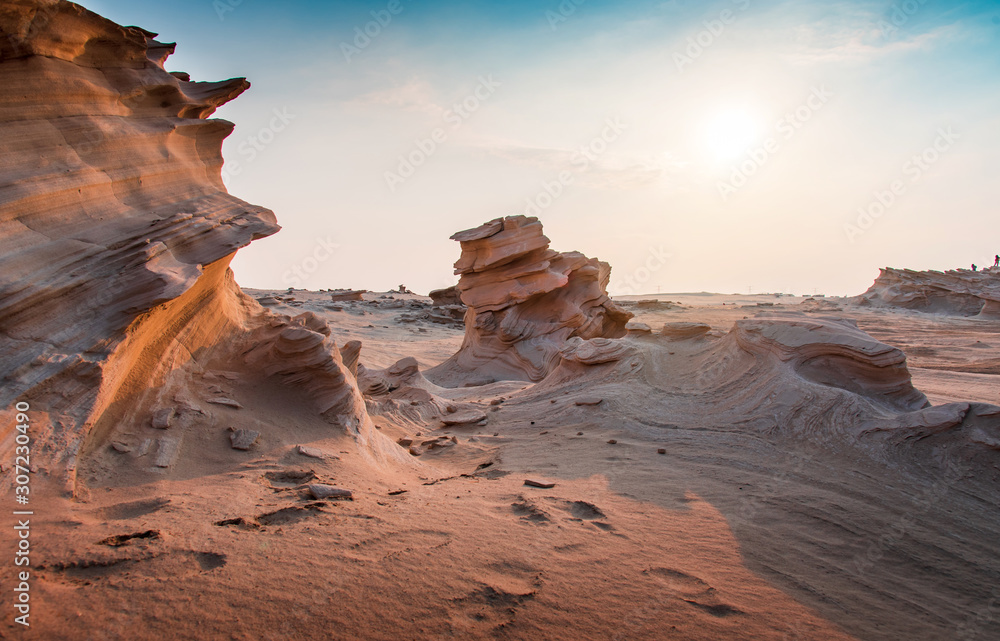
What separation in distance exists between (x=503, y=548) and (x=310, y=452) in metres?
2.02

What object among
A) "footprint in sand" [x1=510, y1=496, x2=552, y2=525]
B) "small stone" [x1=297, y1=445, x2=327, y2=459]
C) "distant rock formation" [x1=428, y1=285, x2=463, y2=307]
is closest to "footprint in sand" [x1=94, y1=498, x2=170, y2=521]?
"small stone" [x1=297, y1=445, x2=327, y2=459]

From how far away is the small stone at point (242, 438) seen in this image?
4.13 metres

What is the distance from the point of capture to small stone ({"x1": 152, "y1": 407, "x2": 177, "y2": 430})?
3938 millimetres

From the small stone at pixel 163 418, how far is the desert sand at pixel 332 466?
2 cm

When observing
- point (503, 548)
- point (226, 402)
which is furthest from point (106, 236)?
point (503, 548)

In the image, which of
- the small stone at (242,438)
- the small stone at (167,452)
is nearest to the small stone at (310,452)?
the small stone at (242,438)

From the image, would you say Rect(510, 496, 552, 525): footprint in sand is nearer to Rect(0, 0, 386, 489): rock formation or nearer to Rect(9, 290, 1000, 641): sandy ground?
Rect(9, 290, 1000, 641): sandy ground

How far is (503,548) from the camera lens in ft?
9.82

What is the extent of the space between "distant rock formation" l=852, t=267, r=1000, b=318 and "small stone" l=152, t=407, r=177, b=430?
1114 inches

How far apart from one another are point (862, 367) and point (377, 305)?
20.9 metres

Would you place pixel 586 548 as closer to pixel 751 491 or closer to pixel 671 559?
pixel 671 559

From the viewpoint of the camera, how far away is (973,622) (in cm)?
287

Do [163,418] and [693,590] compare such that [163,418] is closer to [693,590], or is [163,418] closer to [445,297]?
[693,590]

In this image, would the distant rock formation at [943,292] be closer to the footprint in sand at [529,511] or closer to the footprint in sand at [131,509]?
the footprint in sand at [529,511]
